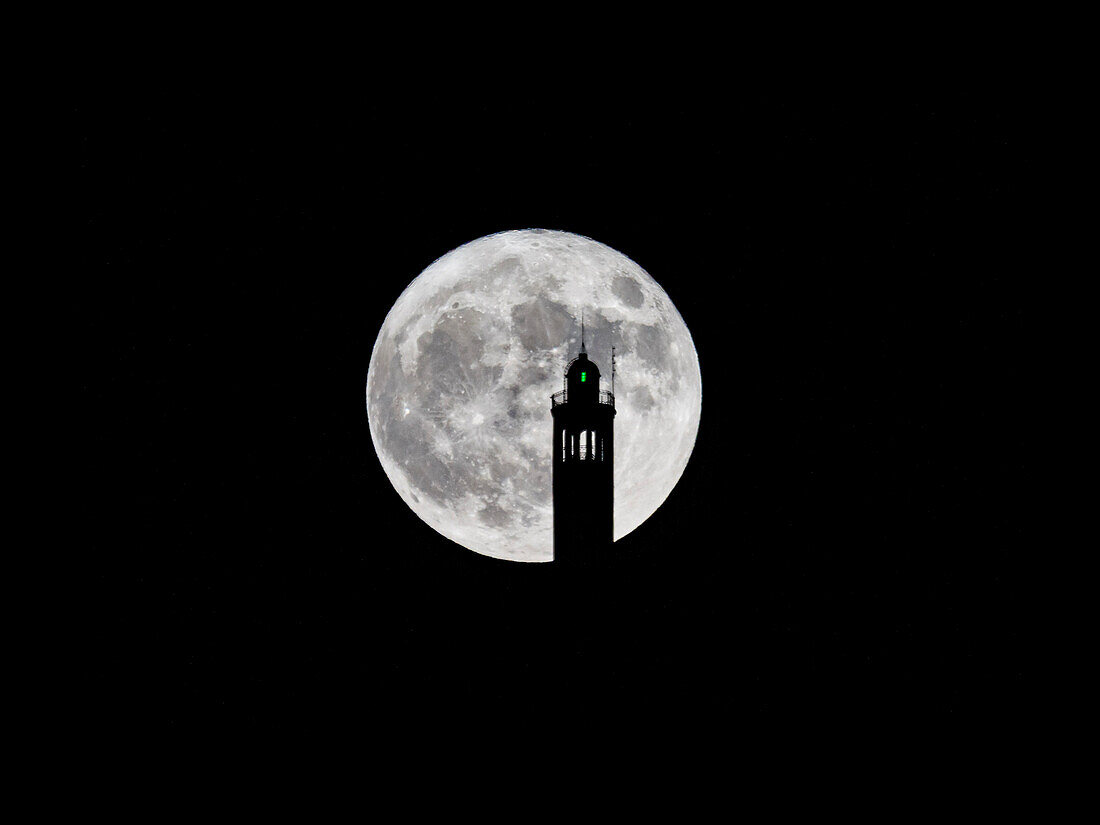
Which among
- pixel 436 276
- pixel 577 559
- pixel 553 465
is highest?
pixel 436 276

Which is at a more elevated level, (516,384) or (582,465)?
(516,384)

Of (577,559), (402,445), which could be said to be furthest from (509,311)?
(577,559)

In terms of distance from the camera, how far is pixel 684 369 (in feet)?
128

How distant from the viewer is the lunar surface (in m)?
37.4

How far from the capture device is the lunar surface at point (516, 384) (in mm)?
37406

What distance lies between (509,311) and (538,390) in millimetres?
2451

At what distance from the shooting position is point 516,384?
37344mm

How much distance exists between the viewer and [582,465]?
38125 millimetres

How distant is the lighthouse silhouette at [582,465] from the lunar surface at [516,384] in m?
0.31

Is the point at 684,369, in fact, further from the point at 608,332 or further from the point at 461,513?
the point at 461,513

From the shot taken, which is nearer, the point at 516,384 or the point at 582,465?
the point at 516,384

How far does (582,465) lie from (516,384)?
315 cm

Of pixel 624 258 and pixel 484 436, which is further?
pixel 624 258

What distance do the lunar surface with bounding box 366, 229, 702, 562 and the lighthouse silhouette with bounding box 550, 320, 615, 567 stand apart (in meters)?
0.31
